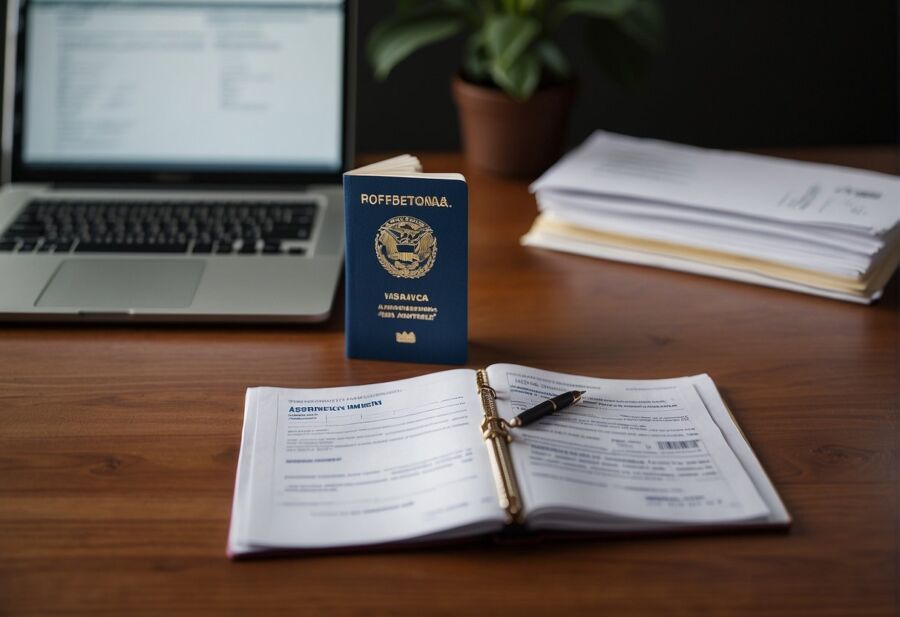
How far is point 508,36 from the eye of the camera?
3.91ft

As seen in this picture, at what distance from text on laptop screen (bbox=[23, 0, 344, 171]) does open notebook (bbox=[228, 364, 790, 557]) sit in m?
0.45

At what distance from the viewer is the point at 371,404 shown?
2.66 feet

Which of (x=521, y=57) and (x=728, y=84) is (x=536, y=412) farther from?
(x=728, y=84)

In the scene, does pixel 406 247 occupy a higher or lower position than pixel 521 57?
lower

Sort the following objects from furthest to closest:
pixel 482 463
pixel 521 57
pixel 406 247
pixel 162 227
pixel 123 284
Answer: pixel 521 57 < pixel 162 227 < pixel 123 284 < pixel 406 247 < pixel 482 463

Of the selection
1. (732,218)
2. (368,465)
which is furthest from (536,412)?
(732,218)

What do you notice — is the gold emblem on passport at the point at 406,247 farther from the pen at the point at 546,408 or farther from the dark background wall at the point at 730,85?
the dark background wall at the point at 730,85

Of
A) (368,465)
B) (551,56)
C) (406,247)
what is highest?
(551,56)

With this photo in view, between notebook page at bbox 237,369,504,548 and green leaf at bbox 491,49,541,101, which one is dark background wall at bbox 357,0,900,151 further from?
notebook page at bbox 237,369,504,548

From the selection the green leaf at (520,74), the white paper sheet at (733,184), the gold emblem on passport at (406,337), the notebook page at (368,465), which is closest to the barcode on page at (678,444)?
the notebook page at (368,465)

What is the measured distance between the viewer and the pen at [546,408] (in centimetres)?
Answer: 75

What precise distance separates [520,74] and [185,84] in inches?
16.0

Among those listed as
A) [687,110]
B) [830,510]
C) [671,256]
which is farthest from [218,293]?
[687,110]

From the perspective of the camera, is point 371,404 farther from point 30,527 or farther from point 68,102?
point 68,102
